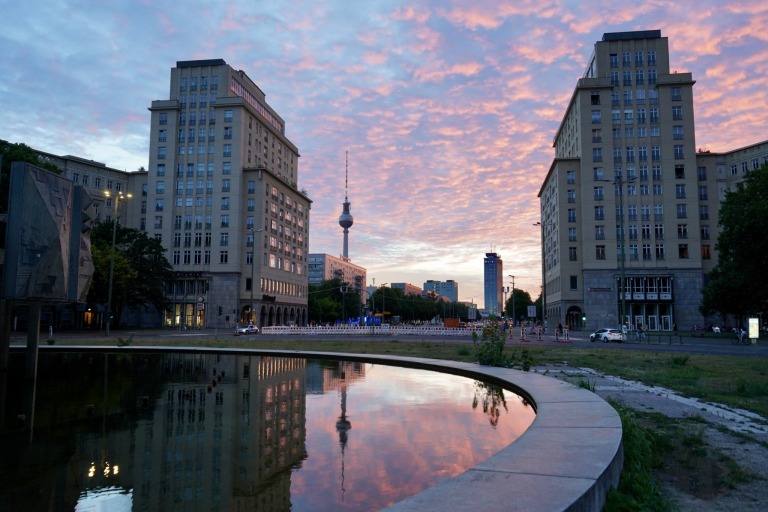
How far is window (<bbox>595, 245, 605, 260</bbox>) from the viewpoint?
80312 mm

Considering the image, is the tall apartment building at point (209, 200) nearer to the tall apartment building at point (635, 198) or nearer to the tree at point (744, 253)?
the tall apartment building at point (635, 198)

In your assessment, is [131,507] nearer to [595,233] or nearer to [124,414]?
[124,414]

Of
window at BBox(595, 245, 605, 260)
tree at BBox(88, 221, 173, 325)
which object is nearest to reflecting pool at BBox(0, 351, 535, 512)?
tree at BBox(88, 221, 173, 325)

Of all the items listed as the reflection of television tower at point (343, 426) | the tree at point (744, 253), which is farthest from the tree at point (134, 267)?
the tree at point (744, 253)

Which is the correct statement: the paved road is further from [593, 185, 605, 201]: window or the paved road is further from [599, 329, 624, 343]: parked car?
[593, 185, 605, 201]: window

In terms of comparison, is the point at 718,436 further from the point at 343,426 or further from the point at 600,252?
the point at 600,252

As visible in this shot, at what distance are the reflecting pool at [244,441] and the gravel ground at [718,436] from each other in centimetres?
273

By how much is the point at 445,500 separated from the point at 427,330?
59205 mm

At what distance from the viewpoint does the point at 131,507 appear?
19.0ft

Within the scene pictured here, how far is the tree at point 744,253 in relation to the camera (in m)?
50.3

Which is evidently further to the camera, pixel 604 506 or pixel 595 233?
pixel 595 233

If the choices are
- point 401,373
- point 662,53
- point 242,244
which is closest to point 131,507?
point 401,373

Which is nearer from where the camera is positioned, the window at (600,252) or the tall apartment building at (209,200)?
the window at (600,252)

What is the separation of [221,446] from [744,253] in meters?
59.1
